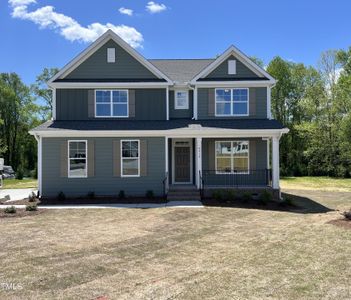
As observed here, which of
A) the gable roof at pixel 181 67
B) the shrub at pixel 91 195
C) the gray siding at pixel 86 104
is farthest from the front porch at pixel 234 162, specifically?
the gable roof at pixel 181 67

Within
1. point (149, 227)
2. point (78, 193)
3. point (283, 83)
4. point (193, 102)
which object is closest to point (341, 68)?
point (283, 83)

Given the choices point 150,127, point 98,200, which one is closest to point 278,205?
point 150,127

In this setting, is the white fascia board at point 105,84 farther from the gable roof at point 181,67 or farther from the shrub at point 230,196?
the shrub at point 230,196

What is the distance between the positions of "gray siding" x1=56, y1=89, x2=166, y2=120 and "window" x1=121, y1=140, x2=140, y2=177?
1959 mm

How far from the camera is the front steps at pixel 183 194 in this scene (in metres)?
16.7

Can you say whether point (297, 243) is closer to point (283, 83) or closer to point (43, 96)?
point (283, 83)

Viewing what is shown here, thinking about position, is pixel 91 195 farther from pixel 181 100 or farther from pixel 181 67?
pixel 181 67

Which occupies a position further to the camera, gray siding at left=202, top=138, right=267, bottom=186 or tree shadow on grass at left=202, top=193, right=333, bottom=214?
gray siding at left=202, top=138, right=267, bottom=186

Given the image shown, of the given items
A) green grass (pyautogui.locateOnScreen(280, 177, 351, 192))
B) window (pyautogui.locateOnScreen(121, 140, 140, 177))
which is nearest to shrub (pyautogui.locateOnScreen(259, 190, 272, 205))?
window (pyautogui.locateOnScreen(121, 140, 140, 177))

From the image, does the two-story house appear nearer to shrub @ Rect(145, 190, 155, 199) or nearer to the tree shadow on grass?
shrub @ Rect(145, 190, 155, 199)

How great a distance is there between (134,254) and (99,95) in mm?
12628

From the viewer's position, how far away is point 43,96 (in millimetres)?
48500

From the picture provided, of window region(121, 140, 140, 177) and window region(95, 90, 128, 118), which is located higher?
window region(95, 90, 128, 118)

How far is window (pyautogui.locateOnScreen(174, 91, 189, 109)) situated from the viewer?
20.1m
